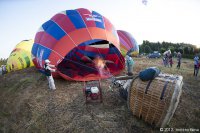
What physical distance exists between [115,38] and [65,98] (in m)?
4.64

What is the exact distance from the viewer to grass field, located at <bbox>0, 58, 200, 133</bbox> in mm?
6359

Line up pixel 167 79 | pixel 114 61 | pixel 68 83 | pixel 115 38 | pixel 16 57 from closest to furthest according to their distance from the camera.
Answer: pixel 167 79
pixel 68 83
pixel 115 38
pixel 114 61
pixel 16 57

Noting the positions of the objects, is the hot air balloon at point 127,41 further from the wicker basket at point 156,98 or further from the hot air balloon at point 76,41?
the wicker basket at point 156,98

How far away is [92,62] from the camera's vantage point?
13008 mm

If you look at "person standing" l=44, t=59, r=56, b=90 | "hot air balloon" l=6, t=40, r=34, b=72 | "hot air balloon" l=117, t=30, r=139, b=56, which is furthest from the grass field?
"hot air balloon" l=117, t=30, r=139, b=56

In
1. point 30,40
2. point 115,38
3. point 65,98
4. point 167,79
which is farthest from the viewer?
point 30,40

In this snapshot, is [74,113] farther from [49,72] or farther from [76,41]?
[76,41]

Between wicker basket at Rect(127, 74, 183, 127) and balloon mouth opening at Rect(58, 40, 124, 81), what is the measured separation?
4369 mm

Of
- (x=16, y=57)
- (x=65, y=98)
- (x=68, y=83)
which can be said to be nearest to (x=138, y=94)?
(x=65, y=98)

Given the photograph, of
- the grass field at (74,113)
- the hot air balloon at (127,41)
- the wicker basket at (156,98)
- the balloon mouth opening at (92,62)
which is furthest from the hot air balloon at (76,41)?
the hot air balloon at (127,41)

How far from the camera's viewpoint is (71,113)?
711 cm

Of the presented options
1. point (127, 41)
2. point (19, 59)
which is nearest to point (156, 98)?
point (19, 59)

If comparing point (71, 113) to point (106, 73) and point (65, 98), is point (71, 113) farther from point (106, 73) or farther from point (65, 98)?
point (106, 73)

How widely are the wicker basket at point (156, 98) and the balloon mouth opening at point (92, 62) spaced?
437 cm
